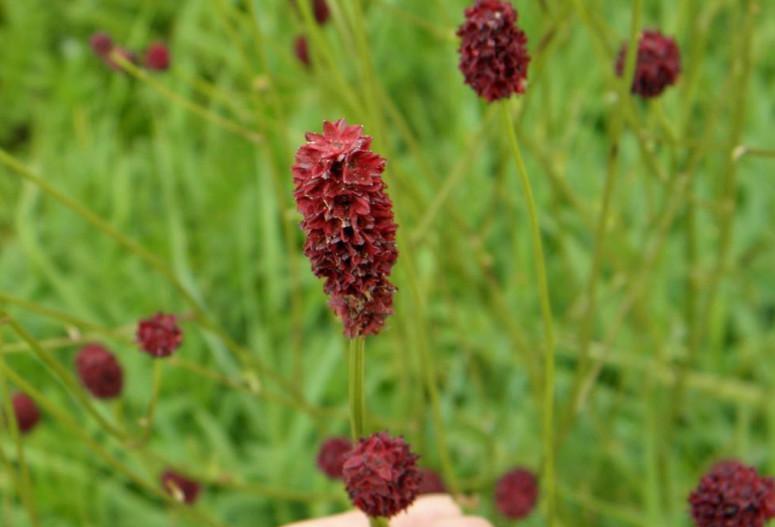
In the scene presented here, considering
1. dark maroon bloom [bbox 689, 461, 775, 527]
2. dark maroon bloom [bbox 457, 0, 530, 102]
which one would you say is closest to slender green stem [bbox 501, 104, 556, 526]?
dark maroon bloom [bbox 457, 0, 530, 102]

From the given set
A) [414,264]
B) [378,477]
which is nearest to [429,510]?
[414,264]

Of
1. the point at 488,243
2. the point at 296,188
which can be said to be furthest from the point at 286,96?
the point at 296,188

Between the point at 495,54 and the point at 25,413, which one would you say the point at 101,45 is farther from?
the point at 495,54

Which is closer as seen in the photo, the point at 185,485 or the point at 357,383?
the point at 357,383

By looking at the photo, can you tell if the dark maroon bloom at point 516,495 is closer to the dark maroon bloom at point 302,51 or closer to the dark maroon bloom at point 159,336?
the dark maroon bloom at point 159,336

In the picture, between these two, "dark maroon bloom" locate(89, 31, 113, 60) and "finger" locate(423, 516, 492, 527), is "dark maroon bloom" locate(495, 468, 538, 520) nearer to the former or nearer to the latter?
"finger" locate(423, 516, 492, 527)
